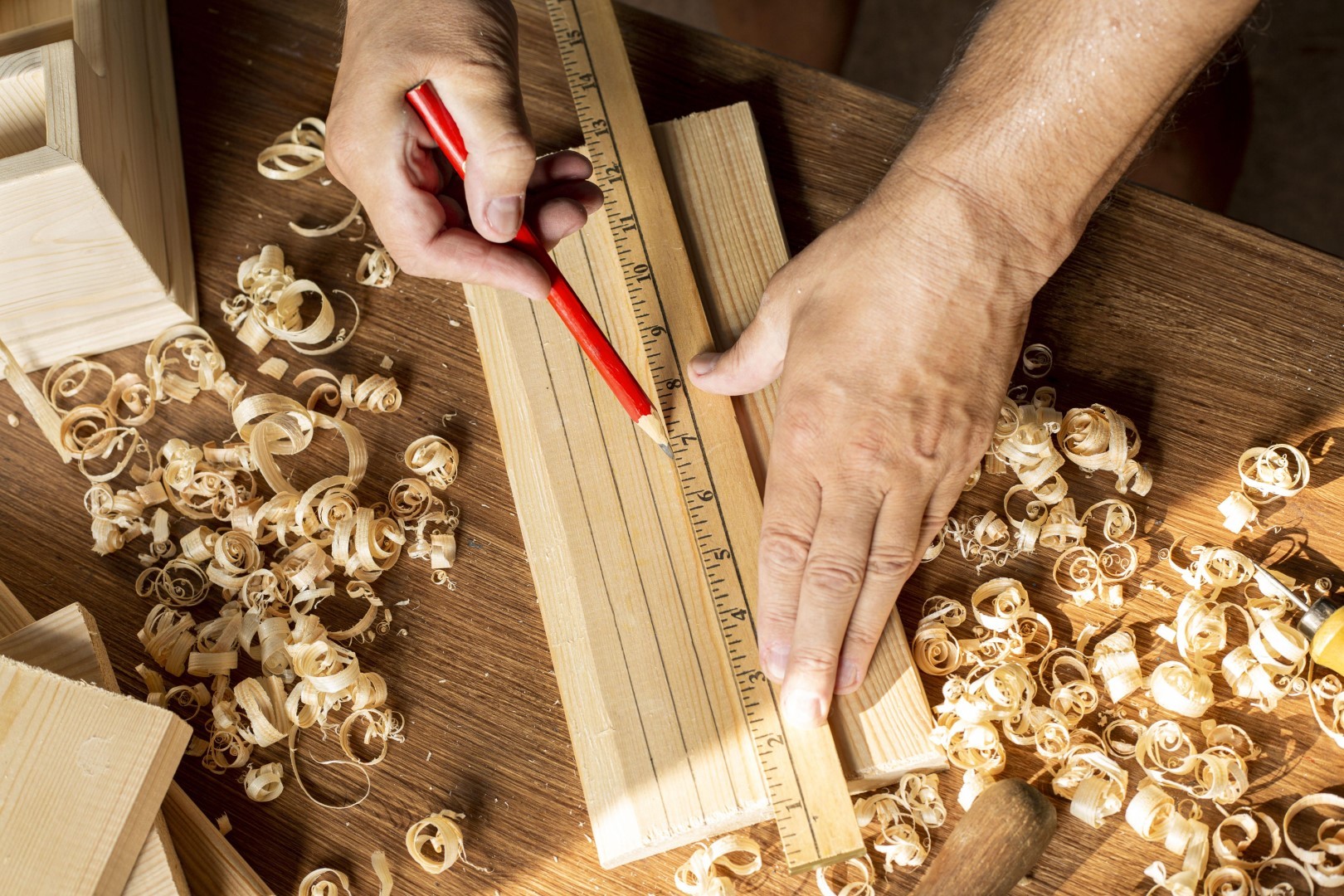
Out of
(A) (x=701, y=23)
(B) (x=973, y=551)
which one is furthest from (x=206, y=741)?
(A) (x=701, y=23)

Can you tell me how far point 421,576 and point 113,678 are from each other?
40 centimetres

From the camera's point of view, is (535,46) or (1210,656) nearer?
(1210,656)

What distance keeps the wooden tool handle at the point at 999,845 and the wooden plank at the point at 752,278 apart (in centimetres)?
10

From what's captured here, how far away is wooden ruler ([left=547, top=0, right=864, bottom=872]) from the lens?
110 centimetres

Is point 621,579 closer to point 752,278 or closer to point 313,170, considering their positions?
point 752,278

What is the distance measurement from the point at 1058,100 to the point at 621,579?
30.2 inches

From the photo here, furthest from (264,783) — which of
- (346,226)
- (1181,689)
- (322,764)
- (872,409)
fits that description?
(1181,689)

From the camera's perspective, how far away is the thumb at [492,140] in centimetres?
110

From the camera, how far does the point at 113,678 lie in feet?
4.04

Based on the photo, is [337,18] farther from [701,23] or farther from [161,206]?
[701,23]

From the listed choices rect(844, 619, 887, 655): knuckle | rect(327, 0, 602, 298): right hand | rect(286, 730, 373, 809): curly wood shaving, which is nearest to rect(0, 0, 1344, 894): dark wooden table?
rect(286, 730, 373, 809): curly wood shaving

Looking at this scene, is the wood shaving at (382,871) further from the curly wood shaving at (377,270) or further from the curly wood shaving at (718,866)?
the curly wood shaving at (377,270)

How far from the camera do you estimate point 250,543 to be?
4.39 feet

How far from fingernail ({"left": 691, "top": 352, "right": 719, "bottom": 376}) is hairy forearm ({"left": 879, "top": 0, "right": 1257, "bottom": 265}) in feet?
1.10
